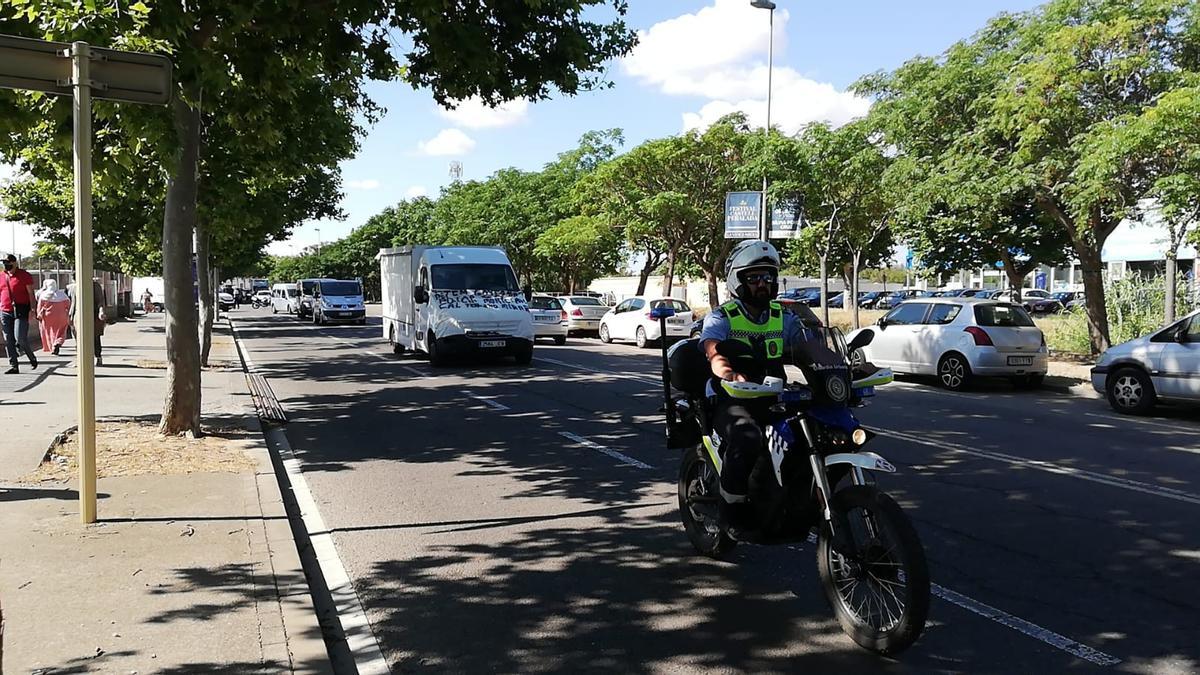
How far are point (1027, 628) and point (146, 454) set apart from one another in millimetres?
7235

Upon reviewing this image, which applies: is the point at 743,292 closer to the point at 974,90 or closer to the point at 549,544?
the point at 549,544

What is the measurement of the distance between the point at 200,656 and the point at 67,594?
119cm

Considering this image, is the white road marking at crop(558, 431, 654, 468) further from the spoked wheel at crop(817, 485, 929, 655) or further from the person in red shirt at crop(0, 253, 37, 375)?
the person in red shirt at crop(0, 253, 37, 375)

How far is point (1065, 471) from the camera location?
784 cm

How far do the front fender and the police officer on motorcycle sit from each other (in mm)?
487

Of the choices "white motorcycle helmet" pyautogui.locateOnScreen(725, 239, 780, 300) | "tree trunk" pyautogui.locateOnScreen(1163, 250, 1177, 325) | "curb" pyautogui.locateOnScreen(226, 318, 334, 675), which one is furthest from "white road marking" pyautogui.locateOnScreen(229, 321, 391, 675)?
"tree trunk" pyautogui.locateOnScreen(1163, 250, 1177, 325)

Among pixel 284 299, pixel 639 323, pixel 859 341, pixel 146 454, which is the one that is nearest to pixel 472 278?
pixel 639 323

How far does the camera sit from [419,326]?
19828mm

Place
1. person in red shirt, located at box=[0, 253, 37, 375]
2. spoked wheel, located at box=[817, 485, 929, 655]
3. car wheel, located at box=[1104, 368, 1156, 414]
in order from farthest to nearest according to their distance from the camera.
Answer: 1. person in red shirt, located at box=[0, 253, 37, 375]
2. car wheel, located at box=[1104, 368, 1156, 414]
3. spoked wheel, located at box=[817, 485, 929, 655]

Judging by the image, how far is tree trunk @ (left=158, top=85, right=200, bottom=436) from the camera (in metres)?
9.12

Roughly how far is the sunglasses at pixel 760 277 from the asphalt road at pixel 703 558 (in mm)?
1659

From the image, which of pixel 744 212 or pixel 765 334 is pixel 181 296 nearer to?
pixel 765 334

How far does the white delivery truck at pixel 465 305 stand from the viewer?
18438mm

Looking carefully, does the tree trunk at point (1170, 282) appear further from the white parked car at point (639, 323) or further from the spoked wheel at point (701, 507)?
the spoked wheel at point (701, 507)
